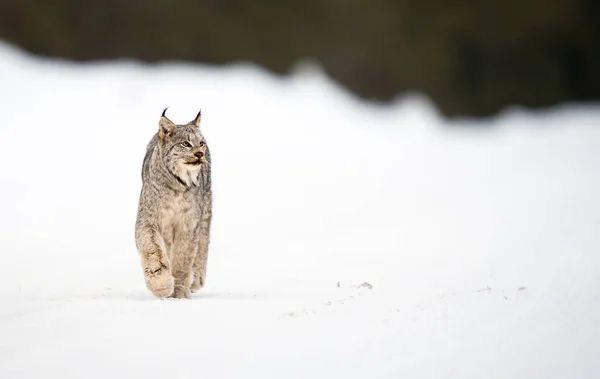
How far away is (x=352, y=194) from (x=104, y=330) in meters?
8.37

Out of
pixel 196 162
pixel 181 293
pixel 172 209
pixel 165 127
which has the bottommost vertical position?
pixel 181 293

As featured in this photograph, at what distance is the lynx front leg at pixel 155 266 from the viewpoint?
25.8 feet

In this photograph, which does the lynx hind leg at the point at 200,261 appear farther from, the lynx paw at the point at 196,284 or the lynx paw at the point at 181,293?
the lynx paw at the point at 181,293

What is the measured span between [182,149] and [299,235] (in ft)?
13.9

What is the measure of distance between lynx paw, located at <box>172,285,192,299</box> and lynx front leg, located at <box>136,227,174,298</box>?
0.15 m

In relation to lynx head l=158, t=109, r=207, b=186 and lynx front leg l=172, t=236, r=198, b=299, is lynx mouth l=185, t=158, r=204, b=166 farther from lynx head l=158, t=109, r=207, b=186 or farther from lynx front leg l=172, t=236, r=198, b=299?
lynx front leg l=172, t=236, r=198, b=299

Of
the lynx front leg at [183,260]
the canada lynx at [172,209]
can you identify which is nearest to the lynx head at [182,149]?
the canada lynx at [172,209]

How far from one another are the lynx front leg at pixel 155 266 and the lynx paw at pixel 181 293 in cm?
15

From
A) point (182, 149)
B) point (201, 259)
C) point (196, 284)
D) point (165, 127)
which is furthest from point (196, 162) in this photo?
point (196, 284)

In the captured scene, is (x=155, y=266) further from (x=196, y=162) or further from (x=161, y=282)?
(x=196, y=162)

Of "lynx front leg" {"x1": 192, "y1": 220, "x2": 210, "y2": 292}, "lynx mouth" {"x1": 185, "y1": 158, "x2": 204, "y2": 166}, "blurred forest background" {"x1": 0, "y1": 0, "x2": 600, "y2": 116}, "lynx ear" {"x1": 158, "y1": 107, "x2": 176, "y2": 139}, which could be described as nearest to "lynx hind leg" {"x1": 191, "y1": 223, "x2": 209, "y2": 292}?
"lynx front leg" {"x1": 192, "y1": 220, "x2": 210, "y2": 292}

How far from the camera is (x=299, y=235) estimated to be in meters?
12.1

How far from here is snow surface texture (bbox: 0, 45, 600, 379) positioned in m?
6.54

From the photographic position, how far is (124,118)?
→ 16.5m
